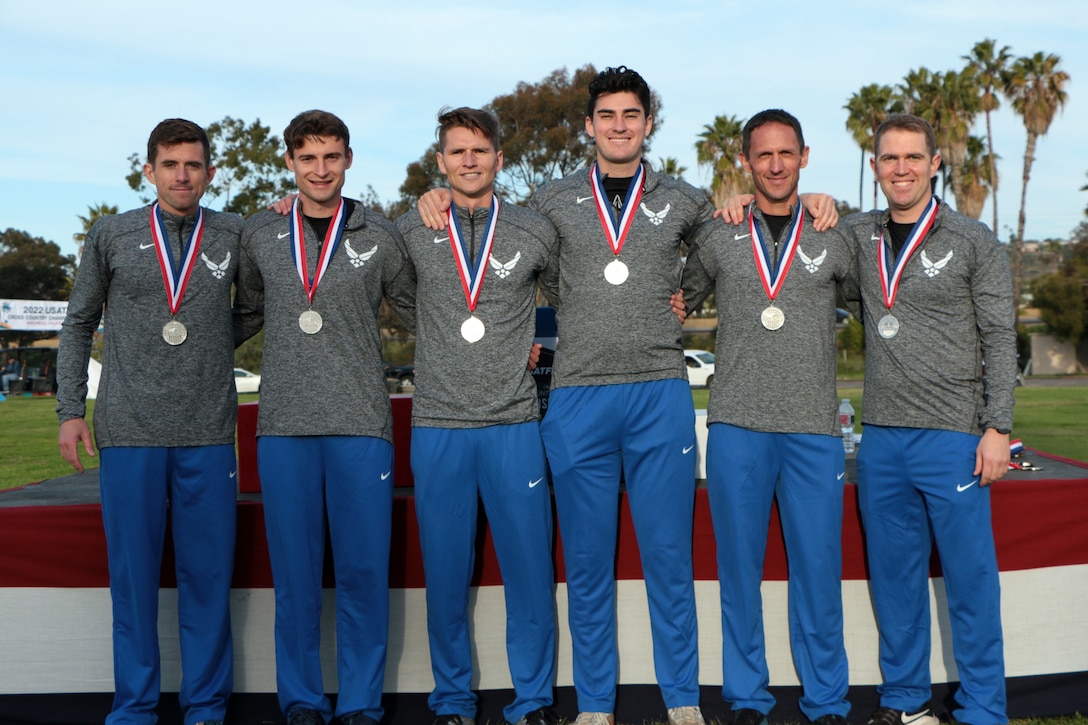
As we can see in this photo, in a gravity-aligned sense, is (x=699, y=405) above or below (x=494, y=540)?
below

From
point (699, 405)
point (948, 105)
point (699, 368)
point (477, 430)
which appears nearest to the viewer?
point (477, 430)

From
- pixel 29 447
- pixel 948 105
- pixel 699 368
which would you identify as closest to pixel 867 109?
pixel 948 105

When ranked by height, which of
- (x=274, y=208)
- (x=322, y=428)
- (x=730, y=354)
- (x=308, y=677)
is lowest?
(x=308, y=677)

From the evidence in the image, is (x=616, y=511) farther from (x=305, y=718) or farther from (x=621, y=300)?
(x=305, y=718)

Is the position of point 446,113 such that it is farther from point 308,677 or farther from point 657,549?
point 308,677

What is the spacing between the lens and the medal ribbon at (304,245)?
351 cm

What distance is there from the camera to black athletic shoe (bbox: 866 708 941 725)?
3585 millimetres

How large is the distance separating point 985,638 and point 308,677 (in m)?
2.49

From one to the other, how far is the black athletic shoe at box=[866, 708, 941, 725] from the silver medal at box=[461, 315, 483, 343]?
81.8 inches

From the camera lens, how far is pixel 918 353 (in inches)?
A: 140

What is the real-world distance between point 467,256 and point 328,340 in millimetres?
600

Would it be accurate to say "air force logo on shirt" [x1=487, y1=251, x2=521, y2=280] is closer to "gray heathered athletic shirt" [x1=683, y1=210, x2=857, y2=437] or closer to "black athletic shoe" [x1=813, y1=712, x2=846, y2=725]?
"gray heathered athletic shirt" [x1=683, y1=210, x2=857, y2=437]

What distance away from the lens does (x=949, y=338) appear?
3.55 meters

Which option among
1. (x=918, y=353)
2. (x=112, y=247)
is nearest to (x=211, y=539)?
(x=112, y=247)
